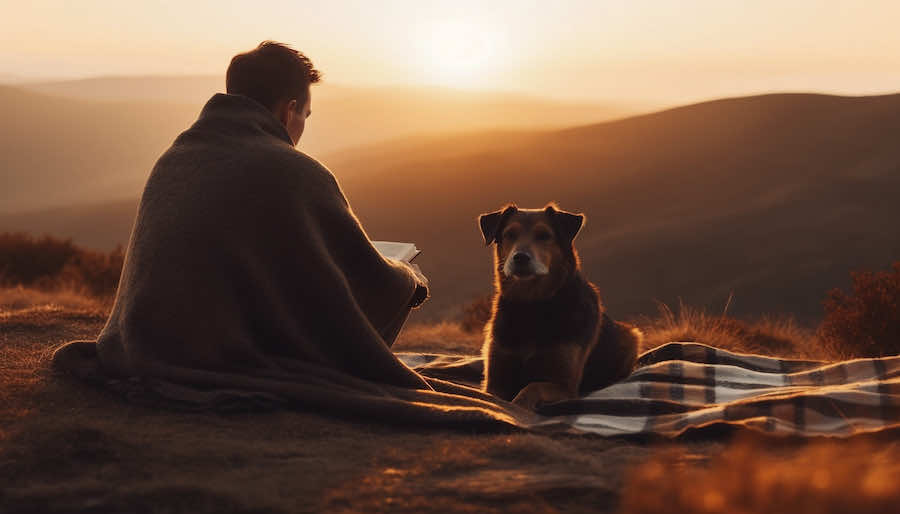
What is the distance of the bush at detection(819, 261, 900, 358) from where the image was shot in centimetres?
946

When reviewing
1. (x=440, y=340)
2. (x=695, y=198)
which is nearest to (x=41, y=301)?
(x=440, y=340)

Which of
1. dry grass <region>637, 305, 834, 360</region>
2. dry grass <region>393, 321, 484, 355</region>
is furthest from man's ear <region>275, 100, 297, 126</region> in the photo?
dry grass <region>637, 305, 834, 360</region>

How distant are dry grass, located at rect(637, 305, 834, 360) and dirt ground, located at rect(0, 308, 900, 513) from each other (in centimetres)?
507

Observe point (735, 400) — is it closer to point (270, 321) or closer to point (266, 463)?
point (270, 321)

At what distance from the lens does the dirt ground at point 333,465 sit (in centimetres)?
261

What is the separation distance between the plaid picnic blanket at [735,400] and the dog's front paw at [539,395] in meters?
0.18

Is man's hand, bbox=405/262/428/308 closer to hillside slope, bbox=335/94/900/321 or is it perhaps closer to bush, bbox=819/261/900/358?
bush, bbox=819/261/900/358

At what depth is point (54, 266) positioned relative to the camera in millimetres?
17125

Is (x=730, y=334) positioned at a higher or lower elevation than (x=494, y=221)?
lower

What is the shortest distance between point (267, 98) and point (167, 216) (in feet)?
3.32

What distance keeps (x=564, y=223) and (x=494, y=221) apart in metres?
0.54

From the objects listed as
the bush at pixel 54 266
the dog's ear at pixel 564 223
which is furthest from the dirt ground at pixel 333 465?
the bush at pixel 54 266

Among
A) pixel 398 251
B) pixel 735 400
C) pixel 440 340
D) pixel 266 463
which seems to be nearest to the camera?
pixel 266 463

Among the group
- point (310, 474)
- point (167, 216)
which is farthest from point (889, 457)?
point (167, 216)
